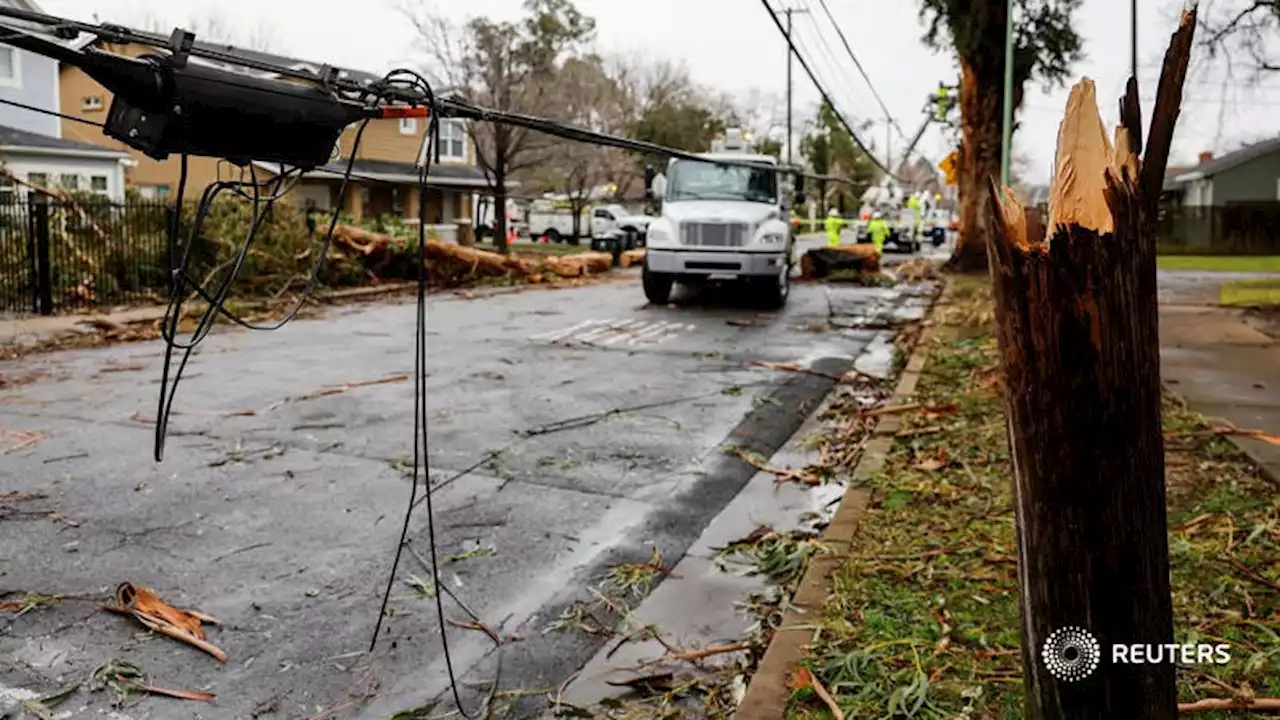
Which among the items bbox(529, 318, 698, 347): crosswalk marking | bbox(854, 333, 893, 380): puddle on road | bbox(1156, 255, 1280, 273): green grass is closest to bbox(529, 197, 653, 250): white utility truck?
bbox(1156, 255, 1280, 273): green grass

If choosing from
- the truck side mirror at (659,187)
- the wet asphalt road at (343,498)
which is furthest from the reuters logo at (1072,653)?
the truck side mirror at (659,187)

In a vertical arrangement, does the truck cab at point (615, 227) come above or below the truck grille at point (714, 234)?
above

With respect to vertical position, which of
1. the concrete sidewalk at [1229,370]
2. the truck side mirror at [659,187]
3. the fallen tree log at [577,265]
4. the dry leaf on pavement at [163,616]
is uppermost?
the truck side mirror at [659,187]

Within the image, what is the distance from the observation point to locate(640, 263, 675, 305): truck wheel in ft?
62.6

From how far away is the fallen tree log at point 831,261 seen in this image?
2702 cm

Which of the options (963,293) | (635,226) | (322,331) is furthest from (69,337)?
(635,226)

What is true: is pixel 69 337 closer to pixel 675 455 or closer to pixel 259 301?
pixel 259 301

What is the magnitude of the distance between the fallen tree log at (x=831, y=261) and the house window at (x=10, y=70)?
773 inches

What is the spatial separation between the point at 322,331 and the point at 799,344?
258 inches

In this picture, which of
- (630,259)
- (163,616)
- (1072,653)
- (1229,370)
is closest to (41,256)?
(163,616)

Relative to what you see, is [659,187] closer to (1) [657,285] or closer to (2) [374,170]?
(1) [657,285]

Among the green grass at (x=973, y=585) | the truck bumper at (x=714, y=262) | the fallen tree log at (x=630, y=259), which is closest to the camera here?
the green grass at (x=973, y=585)

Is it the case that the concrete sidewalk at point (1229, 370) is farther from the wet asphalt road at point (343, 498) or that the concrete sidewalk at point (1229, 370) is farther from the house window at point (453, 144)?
the house window at point (453, 144)

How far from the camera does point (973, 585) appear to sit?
4.64m
